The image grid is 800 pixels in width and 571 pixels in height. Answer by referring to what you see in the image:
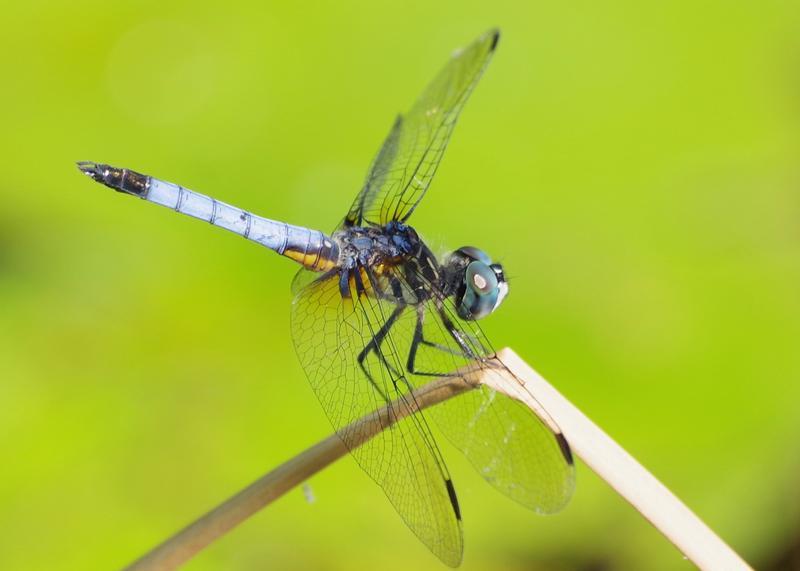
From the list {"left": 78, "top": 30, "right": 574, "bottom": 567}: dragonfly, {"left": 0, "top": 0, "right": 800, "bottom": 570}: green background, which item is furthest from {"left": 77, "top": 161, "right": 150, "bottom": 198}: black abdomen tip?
{"left": 0, "top": 0, "right": 800, "bottom": 570}: green background

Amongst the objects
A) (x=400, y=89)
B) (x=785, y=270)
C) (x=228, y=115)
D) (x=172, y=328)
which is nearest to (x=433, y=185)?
(x=400, y=89)

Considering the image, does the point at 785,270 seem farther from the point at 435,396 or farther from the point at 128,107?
the point at 128,107

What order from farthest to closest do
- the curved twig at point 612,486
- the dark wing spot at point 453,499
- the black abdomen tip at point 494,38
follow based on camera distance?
the black abdomen tip at point 494,38 < the dark wing spot at point 453,499 < the curved twig at point 612,486

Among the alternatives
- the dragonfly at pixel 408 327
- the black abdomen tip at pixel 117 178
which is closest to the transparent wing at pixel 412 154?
the dragonfly at pixel 408 327

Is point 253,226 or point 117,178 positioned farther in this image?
point 253,226

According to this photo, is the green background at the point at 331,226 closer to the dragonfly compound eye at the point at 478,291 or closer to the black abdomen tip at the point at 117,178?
the dragonfly compound eye at the point at 478,291

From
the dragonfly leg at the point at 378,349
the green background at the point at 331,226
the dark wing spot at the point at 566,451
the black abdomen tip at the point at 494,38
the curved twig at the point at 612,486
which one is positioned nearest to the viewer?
the curved twig at the point at 612,486

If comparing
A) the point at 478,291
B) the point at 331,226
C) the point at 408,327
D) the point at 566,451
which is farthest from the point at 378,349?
the point at 331,226

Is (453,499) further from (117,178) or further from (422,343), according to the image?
(117,178)
